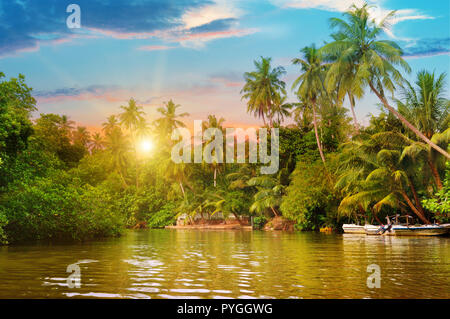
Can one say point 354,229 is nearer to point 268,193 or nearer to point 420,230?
point 420,230

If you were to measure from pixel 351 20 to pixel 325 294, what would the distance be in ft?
78.4

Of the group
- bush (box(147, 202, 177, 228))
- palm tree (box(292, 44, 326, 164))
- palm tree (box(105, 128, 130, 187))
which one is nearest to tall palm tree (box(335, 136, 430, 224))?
palm tree (box(292, 44, 326, 164))

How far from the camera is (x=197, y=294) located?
26.7ft

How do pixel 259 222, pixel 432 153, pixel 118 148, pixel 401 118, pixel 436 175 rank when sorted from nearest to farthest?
pixel 401 118
pixel 432 153
pixel 436 175
pixel 259 222
pixel 118 148

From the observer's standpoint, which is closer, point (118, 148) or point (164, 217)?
point (164, 217)

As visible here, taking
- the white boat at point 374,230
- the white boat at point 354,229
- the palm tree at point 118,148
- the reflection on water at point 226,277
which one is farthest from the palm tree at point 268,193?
the palm tree at point 118,148

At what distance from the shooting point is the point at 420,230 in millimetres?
27047

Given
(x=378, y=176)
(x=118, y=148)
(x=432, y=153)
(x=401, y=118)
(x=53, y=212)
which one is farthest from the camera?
(x=118, y=148)

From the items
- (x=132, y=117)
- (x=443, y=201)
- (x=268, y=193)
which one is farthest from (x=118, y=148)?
(x=443, y=201)

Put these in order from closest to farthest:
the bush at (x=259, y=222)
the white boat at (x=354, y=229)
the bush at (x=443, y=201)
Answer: the bush at (x=443, y=201)
the white boat at (x=354, y=229)
the bush at (x=259, y=222)

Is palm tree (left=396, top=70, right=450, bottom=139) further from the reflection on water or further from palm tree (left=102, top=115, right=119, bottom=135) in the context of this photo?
palm tree (left=102, top=115, right=119, bottom=135)

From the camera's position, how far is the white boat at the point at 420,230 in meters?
26.6

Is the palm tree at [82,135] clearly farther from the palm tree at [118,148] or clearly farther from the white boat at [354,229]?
the white boat at [354,229]
